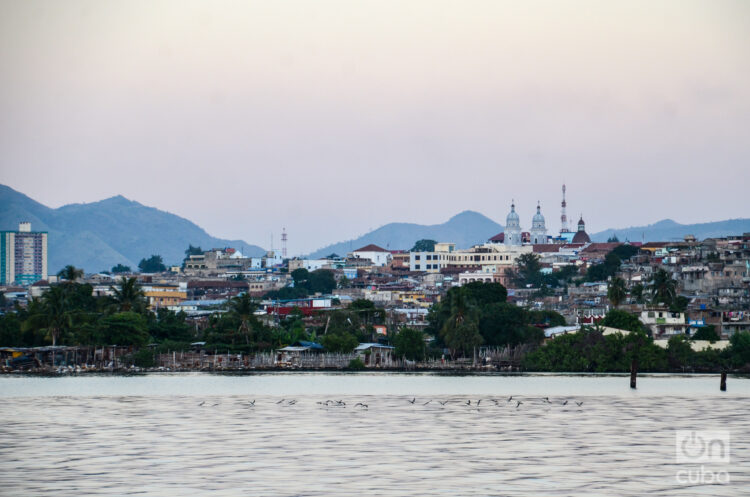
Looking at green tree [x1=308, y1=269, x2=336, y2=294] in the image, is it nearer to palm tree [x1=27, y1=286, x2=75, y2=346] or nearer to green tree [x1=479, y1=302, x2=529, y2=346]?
green tree [x1=479, y1=302, x2=529, y2=346]

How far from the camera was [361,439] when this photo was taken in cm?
3891

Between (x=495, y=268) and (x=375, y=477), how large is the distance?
169948 mm

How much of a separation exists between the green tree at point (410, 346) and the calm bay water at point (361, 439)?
19130 mm

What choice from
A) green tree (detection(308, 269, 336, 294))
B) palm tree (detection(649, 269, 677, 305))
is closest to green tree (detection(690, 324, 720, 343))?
palm tree (detection(649, 269, 677, 305))

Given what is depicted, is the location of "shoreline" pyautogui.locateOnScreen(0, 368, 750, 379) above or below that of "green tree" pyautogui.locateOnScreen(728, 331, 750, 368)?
below

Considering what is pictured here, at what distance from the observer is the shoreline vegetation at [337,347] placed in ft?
261

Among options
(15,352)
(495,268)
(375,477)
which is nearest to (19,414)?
(375,477)

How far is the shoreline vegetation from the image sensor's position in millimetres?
79500

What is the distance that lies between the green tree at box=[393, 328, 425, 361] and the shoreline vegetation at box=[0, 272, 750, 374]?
7 centimetres

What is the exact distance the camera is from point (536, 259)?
184000 mm

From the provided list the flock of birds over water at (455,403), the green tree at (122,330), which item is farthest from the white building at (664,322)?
the flock of birds over water at (455,403)

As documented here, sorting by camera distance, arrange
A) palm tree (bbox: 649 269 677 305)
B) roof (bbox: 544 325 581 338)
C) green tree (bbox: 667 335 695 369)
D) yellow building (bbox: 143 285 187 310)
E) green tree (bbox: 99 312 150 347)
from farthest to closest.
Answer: yellow building (bbox: 143 285 187 310) < palm tree (bbox: 649 269 677 305) < roof (bbox: 544 325 581 338) < green tree (bbox: 99 312 150 347) < green tree (bbox: 667 335 695 369)

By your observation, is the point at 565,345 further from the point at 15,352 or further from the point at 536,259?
the point at 536,259

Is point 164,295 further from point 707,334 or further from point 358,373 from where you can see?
point 707,334
